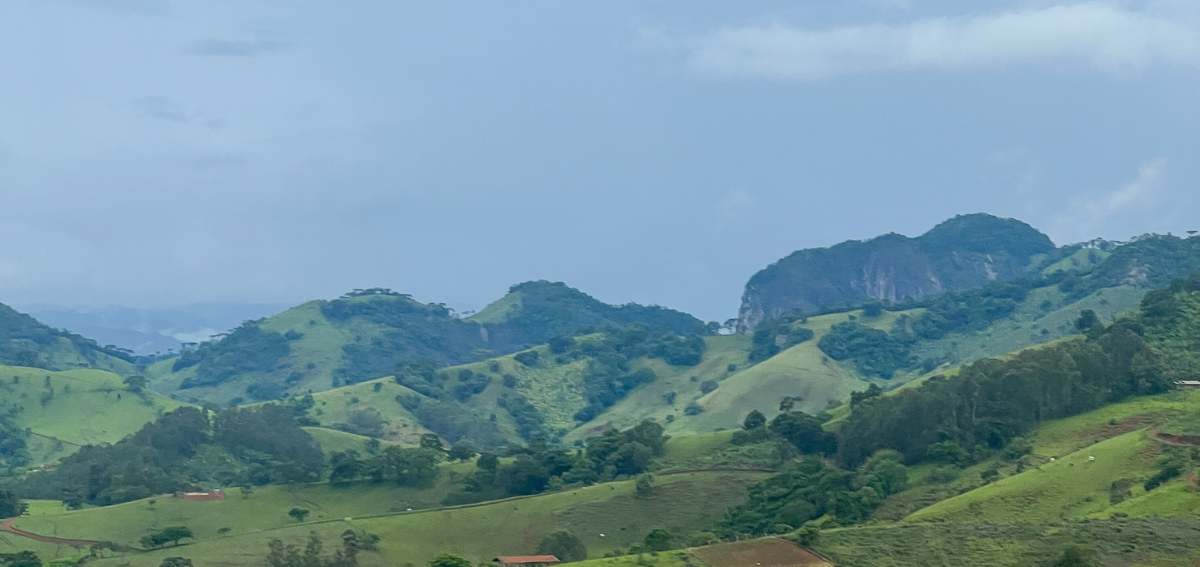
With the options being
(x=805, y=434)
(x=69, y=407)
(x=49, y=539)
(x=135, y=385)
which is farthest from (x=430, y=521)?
(x=135, y=385)

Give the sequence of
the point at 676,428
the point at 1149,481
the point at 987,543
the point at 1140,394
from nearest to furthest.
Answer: the point at 987,543, the point at 1149,481, the point at 1140,394, the point at 676,428

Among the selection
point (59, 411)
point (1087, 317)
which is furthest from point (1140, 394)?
point (59, 411)

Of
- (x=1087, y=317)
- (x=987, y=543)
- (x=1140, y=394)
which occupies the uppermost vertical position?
(x=1087, y=317)

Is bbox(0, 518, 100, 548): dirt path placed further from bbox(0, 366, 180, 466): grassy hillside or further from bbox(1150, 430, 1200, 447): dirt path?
bbox(1150, 430, 1200, 447): dirt path

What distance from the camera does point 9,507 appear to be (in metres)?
105

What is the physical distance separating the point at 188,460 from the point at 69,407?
44.0 metres

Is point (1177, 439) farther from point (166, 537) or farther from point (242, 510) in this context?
point (242, 510)

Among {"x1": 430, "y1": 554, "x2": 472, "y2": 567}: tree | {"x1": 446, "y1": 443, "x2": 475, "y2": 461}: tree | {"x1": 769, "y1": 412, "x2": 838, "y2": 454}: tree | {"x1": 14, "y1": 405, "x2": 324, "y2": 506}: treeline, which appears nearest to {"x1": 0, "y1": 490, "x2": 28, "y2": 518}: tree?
{"x1": 14, "y1": 405, "x2": 324, "y2": 506}: treeline

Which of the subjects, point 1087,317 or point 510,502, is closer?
point 510,502

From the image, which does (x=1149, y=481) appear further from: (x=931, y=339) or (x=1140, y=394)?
(x=931, y=339)

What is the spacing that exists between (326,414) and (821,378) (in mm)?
53137

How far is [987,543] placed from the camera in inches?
2739

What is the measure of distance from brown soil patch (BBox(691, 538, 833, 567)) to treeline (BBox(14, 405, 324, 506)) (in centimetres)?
5012

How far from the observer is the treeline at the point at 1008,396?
318 ft
